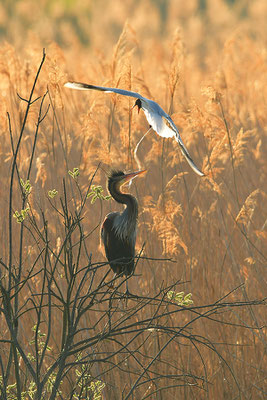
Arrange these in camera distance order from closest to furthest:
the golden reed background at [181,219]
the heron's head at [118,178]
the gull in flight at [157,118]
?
the gull in flight at [157,118]
the heron's head at [118,178]
the golden reed background at [181,219]

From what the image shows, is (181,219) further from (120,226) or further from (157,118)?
(157,118)

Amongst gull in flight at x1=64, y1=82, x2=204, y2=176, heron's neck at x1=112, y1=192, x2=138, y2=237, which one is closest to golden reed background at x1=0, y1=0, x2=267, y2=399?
heron's neck at x1=112, y1=192, x2=138, y2=237

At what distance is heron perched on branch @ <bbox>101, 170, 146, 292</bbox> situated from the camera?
1.98m

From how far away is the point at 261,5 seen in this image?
46.6ft

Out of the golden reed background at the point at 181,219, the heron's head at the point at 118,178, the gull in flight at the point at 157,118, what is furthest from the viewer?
the golden reed background at the point at 181,219

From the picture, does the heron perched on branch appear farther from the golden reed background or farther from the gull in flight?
the gull in flight

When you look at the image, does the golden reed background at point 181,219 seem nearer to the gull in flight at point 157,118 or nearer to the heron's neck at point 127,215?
the heron's neck at point 127,215

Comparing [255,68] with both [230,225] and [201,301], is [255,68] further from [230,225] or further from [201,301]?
[201,301]

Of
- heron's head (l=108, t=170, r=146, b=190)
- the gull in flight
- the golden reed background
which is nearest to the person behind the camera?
the gull in flight

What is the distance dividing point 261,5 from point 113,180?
525 inches

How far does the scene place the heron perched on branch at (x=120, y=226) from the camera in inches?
78.0

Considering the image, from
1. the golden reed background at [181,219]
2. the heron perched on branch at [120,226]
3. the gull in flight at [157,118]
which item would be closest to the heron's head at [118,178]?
the heron perched on branch at [120,226]

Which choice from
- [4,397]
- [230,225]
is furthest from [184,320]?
[4,397]

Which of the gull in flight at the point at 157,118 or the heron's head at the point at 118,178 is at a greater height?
the heron's head at the point at 118,178
